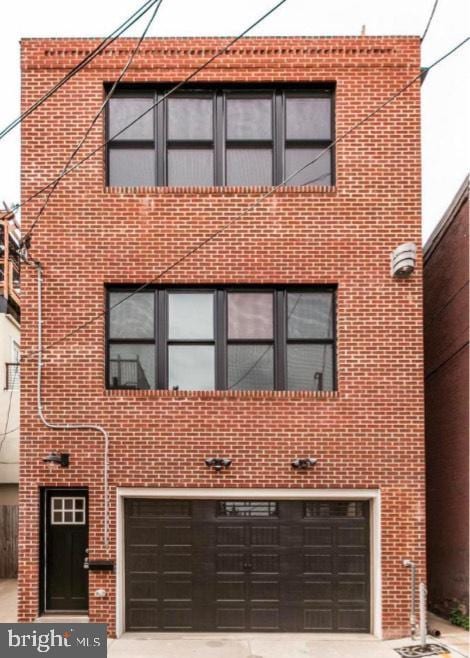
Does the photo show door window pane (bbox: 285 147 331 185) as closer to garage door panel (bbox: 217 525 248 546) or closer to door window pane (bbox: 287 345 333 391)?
door window pane (bbox: 287 345 333 391)

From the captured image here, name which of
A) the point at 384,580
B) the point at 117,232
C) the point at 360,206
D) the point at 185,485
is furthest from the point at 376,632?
the point at 117,232

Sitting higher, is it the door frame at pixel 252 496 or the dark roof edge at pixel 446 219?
the dark roof edge at pixel 446 219

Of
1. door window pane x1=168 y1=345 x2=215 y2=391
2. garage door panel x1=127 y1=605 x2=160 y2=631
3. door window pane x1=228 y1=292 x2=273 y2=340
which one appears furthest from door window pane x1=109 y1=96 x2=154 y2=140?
garage door panel x1=127 y1=605 x2=160 y2=631

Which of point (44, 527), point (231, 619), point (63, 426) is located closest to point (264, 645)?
point (231, 619)

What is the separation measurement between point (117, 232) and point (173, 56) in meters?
2.98

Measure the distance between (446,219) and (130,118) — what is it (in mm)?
5950

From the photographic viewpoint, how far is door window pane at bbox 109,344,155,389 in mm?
9969

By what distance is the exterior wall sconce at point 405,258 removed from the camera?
9.60m

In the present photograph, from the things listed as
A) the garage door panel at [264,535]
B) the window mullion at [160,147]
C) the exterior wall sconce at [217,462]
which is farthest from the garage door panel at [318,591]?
the window mullion at [160,147]

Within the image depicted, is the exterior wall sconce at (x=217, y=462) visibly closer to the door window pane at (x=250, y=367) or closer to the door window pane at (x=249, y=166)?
the door window pane at (x=250, y=367)

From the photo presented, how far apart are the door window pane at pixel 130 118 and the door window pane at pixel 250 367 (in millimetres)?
3785

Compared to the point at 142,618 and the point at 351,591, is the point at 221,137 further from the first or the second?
the point at 142,618

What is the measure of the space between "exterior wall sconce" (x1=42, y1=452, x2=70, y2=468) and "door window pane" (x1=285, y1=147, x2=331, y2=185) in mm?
5656

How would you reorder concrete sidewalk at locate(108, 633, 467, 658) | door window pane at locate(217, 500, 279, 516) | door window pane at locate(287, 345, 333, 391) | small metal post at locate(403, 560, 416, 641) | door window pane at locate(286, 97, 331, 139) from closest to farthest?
concrete sidewalk at locate(108, 633, 467, 658), small metal post at locate(403, 560, 416, 641), door window pane at locate(217, 500, 279, 516), door window pane at locate(287, 345, 333, 391), door window pane at locate(286, 97, 331, 139)
